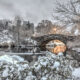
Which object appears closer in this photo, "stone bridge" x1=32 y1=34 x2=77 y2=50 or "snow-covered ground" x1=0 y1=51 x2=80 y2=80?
"snow-covered ground" x1=0 y1=51 x2=80 y2=80

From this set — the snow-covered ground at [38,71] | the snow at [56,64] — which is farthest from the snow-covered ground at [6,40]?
the snow at [56,64]

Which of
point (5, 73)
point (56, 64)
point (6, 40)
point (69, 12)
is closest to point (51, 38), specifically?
point (6, 40)

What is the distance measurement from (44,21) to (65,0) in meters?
27.1

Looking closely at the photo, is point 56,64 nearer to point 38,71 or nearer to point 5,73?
point 38,71

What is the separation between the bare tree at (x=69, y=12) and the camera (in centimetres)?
928

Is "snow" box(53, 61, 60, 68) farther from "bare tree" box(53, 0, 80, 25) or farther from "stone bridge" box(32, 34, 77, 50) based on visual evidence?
"stone bridge" box(32, 34, 77, 50)

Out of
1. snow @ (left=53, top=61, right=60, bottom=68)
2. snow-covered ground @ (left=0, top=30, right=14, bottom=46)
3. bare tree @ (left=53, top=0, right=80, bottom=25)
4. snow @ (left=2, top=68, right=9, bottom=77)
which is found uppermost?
bare tree @ (left=53, top=0, right=80, bottom=25)

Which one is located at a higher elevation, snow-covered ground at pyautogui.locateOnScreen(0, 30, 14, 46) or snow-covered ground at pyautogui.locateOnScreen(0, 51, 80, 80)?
snow-covered ground at pyautogui.locateOnScreen(0, 30, 14, 46)

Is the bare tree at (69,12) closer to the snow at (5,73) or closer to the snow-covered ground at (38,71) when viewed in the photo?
the snow-covered ground at (38,71)

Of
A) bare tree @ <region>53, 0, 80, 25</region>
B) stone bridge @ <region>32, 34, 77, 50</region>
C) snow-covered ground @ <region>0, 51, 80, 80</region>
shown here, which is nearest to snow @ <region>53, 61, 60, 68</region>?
snow-covered ground @ <region>0, 51, 80, 80</region>

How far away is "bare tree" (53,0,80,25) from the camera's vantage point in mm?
9281

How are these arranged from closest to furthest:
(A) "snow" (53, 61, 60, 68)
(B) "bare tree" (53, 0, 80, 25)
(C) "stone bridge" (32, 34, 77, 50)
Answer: (A) "snow" (53, 61, 60, 68) → (B) "bare tree" (53, 0, 80, 25) → (C) "stone bridge" (32, 34, 77, 50)

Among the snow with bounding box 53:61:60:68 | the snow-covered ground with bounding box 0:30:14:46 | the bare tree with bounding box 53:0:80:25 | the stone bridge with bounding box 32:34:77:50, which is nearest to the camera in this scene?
the snow with bounding box 53:61:60:68

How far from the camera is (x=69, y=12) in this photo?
9469 millimetres
